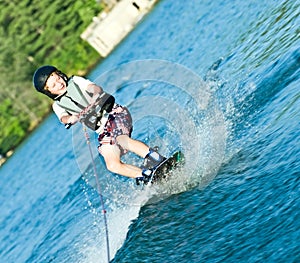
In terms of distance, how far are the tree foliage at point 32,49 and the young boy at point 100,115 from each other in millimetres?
41956

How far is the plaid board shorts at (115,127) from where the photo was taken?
11359 millimetres

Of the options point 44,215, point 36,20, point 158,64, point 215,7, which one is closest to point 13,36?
point 36,20

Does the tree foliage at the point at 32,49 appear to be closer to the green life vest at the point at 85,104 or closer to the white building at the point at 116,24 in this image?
the white building at the point at 116,24

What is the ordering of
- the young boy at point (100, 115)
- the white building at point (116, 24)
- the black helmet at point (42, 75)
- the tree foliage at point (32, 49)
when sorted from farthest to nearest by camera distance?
1. the tree foliage at point (32, 49)
2. the white building at point (116, 24)
3. the young boy at point (100, 115)
4. the black helmet at point (42, 75)

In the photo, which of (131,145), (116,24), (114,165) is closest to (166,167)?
(131,145)

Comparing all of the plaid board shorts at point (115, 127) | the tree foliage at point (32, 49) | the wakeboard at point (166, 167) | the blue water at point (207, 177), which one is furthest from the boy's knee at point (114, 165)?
the tree foliage at point (32, 49)

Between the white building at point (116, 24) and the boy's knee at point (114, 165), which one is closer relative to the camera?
the boy's knee at point (114, 165)

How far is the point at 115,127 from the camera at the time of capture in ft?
37.3

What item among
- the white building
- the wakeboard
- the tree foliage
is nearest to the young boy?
the wakeboard

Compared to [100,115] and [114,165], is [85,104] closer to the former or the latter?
[100,115]

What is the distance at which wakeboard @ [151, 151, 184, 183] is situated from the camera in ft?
37.3

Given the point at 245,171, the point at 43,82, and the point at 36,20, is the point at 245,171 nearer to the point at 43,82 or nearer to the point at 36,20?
the point at 43,82

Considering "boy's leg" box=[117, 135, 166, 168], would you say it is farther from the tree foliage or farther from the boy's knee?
the tree foliage

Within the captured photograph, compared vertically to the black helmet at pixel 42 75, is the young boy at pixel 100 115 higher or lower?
lower
